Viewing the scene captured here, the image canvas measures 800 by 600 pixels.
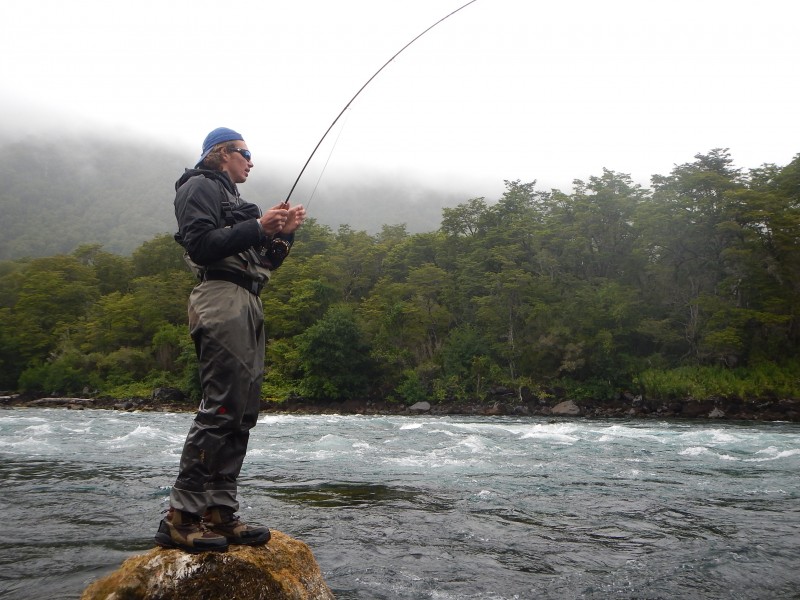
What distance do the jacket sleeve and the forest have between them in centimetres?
3141

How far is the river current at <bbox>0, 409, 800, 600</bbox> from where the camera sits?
396cm

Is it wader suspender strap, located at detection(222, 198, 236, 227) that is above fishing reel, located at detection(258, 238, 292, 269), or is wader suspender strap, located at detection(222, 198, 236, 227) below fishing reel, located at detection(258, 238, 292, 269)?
above

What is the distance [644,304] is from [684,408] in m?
9.24

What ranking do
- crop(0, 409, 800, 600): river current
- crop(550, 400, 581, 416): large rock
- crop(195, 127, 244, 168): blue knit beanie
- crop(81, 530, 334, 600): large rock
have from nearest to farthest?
crop(81, 530, 334, 600): large rock
crop(195, 127, 244, 168): blue knit beanie
crop(0, 409, 800, 600): river current
crop(550, 400, 581, 416): large rock

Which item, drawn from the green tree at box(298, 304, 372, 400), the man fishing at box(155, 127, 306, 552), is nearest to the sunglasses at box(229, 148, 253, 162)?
the man fishing at box(155, 127, 306, 552)

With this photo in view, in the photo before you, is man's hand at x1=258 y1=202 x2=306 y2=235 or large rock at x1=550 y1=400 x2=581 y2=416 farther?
large rock at x1=550 y1=400 x2=581 y2=416

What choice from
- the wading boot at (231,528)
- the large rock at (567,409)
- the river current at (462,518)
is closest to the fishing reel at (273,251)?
the wading boot at (231,528)

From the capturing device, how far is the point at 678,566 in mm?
4273

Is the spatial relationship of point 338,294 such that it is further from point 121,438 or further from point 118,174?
point 118,174

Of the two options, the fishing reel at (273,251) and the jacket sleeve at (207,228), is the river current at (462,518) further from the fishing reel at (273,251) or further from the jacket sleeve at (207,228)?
the jacket sleeve at (207,228)

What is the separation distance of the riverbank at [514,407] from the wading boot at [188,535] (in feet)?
92.1

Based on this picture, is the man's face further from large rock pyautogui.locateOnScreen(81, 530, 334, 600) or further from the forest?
the forest

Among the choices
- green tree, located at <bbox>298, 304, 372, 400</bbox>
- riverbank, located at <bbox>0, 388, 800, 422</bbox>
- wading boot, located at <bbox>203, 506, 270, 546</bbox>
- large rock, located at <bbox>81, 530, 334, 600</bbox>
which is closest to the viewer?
large rock, located at <bbox>81, 530, 334, 600</bbox>

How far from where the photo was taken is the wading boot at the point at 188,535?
2871mm
